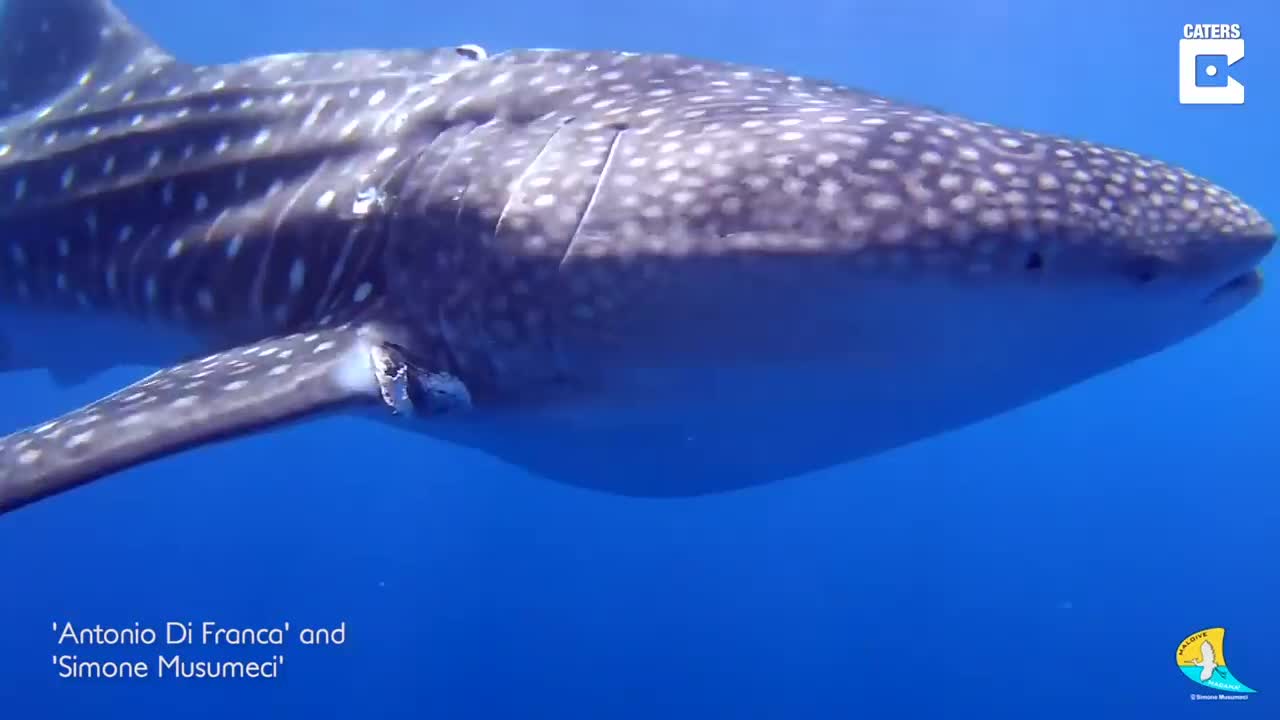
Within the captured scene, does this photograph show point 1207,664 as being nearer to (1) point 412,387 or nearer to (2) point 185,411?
(1) point 412,387

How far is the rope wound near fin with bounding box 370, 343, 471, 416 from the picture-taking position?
9.65 feet

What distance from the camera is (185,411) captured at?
283 cm

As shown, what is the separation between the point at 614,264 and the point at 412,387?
74 cm

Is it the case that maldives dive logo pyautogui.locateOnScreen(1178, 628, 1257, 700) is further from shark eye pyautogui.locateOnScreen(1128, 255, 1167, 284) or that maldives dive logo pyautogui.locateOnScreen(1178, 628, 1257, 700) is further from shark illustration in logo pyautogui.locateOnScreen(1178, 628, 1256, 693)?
shark eye pyautogui.locateOnScreen(1128, 255, 1167, 284)

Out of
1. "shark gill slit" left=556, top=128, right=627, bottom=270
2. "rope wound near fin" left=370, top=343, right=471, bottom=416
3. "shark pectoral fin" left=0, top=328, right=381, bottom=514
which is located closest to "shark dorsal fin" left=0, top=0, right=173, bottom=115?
"shark pectoral fin" left=0, top=328, right=381, bottom=514

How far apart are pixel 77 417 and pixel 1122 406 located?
772 inches

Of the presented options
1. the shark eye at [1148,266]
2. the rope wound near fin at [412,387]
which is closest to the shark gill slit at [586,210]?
the rope wound near fin at [412,387]

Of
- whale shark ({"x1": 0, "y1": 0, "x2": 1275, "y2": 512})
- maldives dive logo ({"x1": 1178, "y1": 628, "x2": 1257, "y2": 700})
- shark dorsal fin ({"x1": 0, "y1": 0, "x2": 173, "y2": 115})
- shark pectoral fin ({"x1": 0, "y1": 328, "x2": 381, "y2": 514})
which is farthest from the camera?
maldives dive logo ({"x1": 1178, "y1": 628, "x2": 1257, "y2": 700})

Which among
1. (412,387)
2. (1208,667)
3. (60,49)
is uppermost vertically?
(60,49)

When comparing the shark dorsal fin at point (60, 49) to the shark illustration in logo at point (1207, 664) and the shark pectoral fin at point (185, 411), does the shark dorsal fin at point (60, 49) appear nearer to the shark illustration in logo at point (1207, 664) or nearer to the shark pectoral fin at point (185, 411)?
the shark pectoral fin at point (185, 411)

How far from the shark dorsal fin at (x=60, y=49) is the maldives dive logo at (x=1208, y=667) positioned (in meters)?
9.74

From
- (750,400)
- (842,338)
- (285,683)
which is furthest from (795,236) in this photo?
(285,683)

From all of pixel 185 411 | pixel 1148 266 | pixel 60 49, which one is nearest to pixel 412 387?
pixel 185 411

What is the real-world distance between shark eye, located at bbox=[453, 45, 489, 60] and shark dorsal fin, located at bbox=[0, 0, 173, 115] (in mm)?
1857
